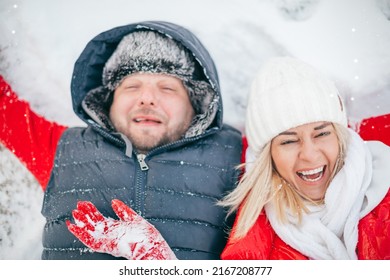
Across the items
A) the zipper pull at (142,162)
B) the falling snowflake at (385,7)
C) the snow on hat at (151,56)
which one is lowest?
the zipper pull at (142,162)

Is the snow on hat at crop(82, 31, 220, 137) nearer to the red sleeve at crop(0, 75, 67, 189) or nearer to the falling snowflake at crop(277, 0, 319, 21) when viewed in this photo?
the red sleeve at crop(0, 75, 67, 189)

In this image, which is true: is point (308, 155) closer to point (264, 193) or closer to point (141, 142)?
point (264, 193)

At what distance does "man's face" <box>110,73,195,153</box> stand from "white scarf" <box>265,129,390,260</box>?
1.25ft

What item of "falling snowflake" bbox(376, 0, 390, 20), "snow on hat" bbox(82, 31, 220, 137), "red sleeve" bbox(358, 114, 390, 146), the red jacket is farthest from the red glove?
"falling snowflake" bbox(376, 0, 390, 20)

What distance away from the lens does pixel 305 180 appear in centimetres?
128

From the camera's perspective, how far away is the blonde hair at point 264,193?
127 centimetres

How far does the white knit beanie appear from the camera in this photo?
1.23 meters

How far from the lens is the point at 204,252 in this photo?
131 cm

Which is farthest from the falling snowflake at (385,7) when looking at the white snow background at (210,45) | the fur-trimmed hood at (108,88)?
the fur-trimmed hood at (108,88)

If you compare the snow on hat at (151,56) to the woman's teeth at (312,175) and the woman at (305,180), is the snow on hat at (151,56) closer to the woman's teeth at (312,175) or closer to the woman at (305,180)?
the woman at (305,180)

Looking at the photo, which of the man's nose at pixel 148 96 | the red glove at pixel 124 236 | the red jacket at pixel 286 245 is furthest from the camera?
the man's nose at pixel 148 96

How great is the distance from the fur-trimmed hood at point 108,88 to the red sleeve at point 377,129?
1.29 ft
